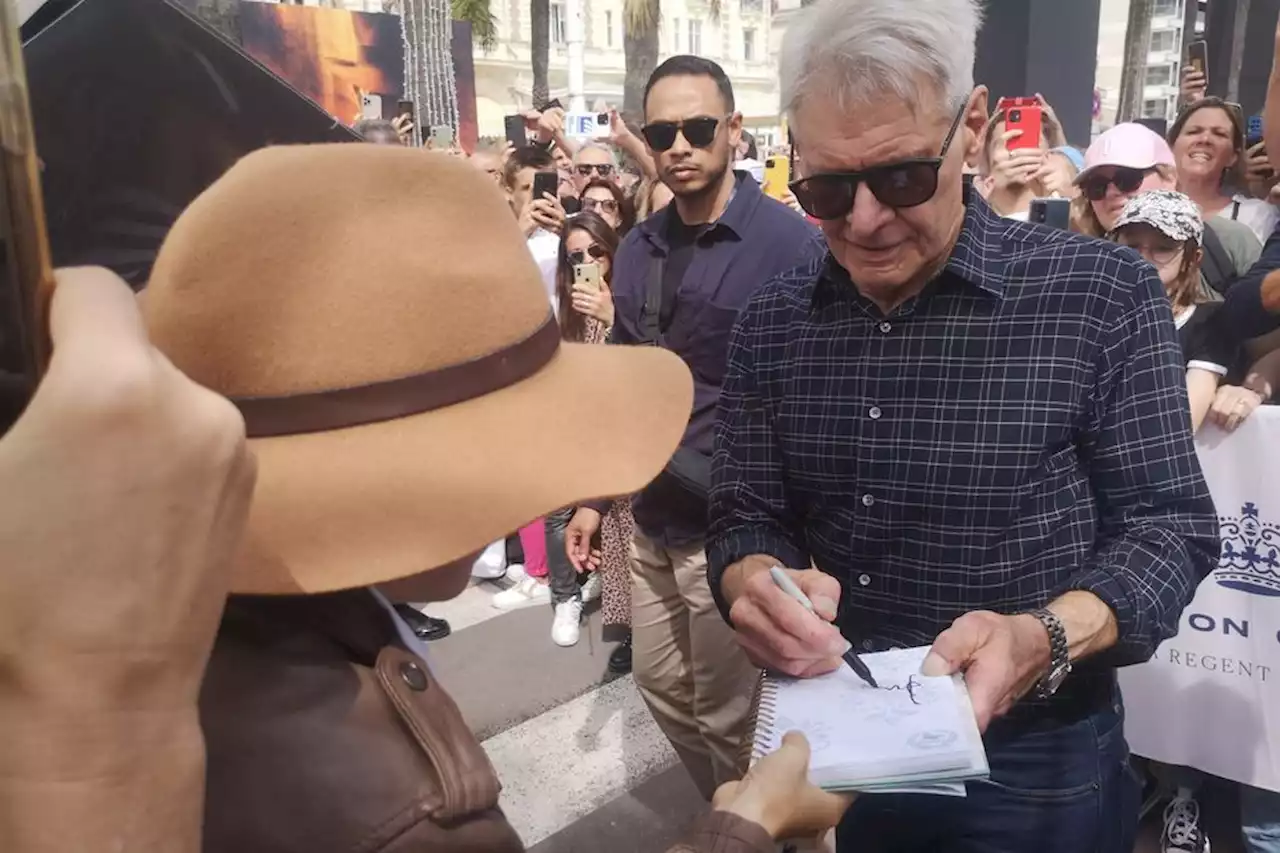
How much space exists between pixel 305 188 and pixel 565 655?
4.02m

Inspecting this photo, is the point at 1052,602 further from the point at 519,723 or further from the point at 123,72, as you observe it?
the point at 519,723

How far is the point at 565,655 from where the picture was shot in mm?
4719

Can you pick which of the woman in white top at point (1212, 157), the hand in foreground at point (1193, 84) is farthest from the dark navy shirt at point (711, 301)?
the hand in foreground at point (1193, 84)

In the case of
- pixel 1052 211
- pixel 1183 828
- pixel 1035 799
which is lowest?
pixel 1183 828

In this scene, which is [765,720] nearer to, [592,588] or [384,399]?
[384,399]

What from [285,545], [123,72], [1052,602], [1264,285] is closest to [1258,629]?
[1264,285]

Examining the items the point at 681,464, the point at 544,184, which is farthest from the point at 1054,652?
the point at 544,184

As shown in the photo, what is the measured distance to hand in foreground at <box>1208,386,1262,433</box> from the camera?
9.68 ft

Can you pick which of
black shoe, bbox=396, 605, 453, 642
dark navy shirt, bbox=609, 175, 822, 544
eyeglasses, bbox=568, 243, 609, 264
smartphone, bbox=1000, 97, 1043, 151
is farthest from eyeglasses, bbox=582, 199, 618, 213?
black shoe, bbox=396, 605, 453, 642

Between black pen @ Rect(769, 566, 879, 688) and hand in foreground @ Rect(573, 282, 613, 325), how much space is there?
8.78ft

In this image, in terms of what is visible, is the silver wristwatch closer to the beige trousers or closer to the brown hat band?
the brown hat band

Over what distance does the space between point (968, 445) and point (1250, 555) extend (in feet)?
5.96

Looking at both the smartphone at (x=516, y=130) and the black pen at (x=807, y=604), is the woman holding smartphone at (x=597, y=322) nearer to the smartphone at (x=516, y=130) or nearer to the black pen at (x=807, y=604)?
the black pen at (x=807, y=604)

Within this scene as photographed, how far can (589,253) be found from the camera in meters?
4.63
